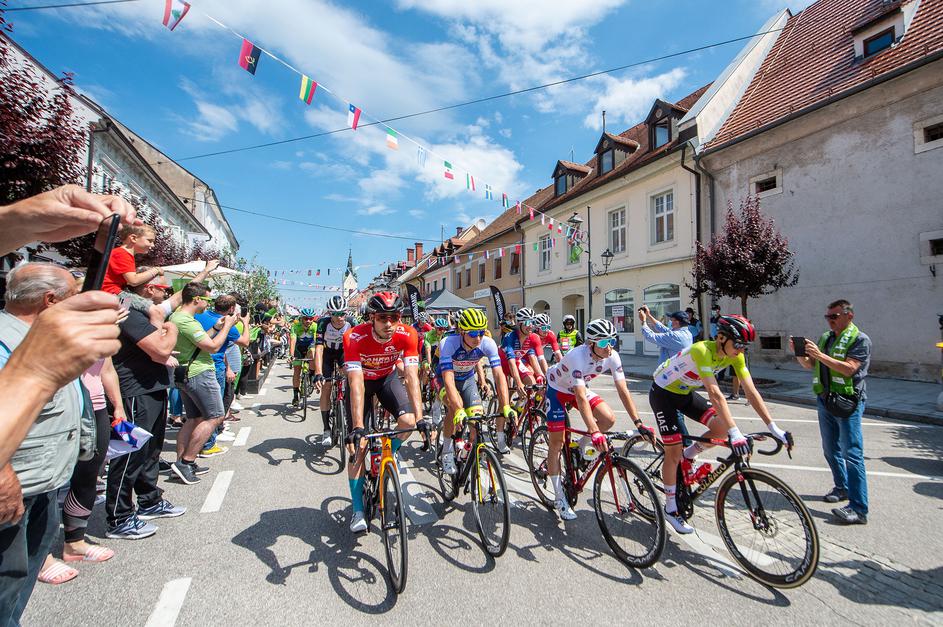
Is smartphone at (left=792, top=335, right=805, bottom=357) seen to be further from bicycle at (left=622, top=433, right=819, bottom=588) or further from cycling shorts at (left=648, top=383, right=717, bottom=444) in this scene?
bicycle at (left=622, top=433, right=819, bottom=588)

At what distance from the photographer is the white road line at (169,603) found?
2.52 m

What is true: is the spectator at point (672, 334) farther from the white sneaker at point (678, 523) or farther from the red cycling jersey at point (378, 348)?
the red cycling jersey at point (378, 348)

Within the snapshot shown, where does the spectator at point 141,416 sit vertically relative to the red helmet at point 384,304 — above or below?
below

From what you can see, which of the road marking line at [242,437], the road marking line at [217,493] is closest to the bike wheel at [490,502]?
the road marking line at [217,493]

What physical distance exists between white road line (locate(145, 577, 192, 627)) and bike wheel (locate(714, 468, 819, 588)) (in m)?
3.59

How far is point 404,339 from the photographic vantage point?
4105 millimetres

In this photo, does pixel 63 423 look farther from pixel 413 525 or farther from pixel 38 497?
pixel 413 525

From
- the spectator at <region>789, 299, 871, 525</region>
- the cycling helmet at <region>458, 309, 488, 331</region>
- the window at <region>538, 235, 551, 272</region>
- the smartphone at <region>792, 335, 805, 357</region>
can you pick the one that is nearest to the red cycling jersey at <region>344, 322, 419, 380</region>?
the cycling helmet at <region>458, 309, 488, 331</region>

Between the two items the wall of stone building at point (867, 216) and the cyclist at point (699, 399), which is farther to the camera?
the wall of stone building at point (867, 216)

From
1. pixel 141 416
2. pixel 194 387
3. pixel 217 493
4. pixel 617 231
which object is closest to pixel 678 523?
pixel 217 493

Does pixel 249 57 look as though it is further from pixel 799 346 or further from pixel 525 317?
pixel 799 346

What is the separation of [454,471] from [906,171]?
13945 mm

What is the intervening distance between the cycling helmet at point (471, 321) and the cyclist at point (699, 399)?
1.79 metres

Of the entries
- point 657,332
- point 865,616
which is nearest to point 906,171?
point 657,332
